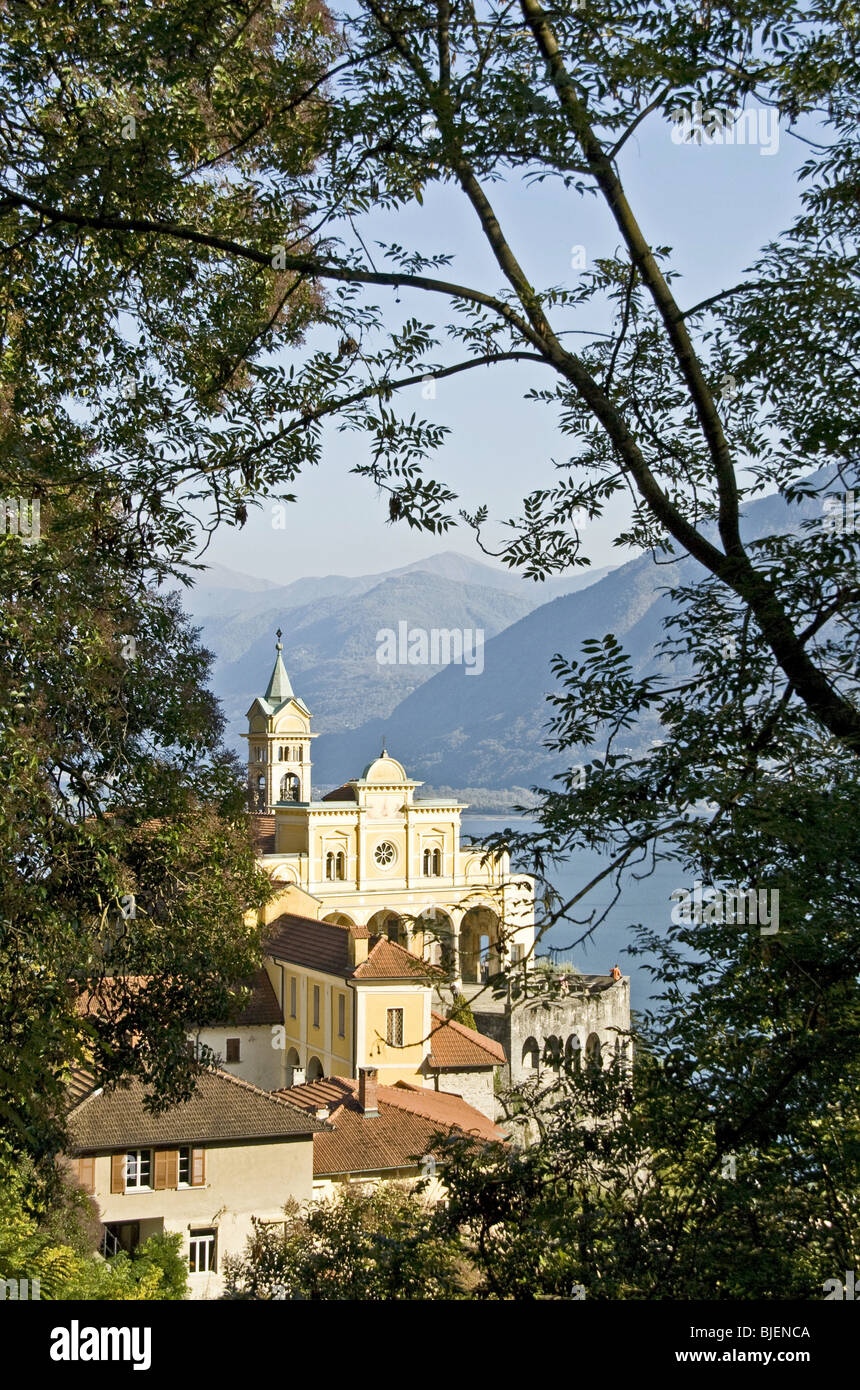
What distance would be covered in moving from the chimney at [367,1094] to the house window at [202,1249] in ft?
11.7

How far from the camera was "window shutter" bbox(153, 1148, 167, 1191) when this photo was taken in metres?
19.5

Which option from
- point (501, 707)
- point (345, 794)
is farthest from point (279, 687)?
point (501, 707)

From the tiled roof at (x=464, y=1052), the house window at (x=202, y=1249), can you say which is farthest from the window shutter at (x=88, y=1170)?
the tiled roof at (x=464, y=1052)

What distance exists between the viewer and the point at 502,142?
462 cm

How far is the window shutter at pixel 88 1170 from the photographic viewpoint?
1877 centimetres

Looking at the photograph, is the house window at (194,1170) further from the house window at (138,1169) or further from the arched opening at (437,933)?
the arched opening at (437,933)

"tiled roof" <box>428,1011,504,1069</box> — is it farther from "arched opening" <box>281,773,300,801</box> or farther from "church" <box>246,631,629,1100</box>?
"arched opening" <box>281,773,300,801</box>

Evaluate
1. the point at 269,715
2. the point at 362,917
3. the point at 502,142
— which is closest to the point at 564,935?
the point at 502,142

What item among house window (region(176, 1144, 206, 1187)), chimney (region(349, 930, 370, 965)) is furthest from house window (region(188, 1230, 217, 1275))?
chimney (region(349, 930, 370, 965))

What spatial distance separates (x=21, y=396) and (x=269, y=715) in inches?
1967

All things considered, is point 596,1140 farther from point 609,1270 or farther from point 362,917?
point 362,917

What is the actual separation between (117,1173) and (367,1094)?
506 cm

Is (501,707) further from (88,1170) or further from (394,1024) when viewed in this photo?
(88,1170)

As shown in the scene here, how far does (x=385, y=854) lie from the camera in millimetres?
51844
